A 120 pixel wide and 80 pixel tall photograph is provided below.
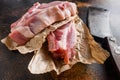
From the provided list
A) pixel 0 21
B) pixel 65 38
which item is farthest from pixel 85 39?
pixel 0 21

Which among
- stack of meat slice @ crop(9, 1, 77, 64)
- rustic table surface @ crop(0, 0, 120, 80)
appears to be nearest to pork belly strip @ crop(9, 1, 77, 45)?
stack of meat slice @ crop(9, 1, 77, 64)

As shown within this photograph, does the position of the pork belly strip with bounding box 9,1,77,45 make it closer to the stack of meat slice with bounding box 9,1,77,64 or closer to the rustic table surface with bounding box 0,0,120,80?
the stack of meat slice with bounding box 9,1,77,64

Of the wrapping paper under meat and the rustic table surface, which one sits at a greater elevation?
the wrapping paper under meat

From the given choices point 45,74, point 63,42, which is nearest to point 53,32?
point 63,42

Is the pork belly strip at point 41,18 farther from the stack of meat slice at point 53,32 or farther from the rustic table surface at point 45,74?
the rustic table surface at point 45,74

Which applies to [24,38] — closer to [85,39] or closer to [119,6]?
[85,39]

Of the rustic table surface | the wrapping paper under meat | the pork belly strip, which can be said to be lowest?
the rustic table surface

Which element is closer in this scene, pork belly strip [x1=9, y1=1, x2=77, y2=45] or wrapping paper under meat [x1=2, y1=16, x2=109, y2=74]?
wrapping paper under meat [x1=2, y1=16, x2=109, y2=74]
